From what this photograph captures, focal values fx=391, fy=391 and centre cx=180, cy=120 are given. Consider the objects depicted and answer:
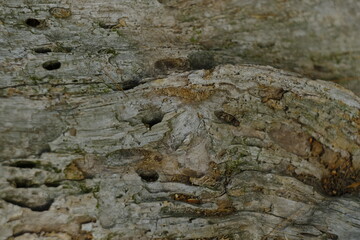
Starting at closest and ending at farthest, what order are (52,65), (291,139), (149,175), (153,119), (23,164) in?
(23,164)
(149,175)
(153,119)
(52,65)
(291,139)

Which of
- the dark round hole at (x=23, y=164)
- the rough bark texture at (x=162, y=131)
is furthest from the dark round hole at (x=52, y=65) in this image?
the dark round hole at (x=23, y=164)

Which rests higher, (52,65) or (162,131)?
(52,65)

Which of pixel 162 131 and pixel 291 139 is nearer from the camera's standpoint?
pixel 162 131

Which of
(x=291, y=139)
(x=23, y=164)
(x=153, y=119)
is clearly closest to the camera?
(x=23, y=164)

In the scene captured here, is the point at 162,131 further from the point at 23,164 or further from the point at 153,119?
the point at 23,164

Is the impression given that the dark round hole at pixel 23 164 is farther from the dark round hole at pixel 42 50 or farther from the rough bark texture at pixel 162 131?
the dark round hole at pixel 42 50

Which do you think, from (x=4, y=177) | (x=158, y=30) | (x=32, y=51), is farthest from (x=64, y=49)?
(x=4, y=177)

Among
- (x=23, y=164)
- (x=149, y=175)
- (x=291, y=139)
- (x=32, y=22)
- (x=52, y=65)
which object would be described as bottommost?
(x=149, y=175)

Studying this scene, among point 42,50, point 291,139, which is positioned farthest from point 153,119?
point 291,139

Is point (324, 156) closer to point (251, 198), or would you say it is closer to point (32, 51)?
point (251, 198)
